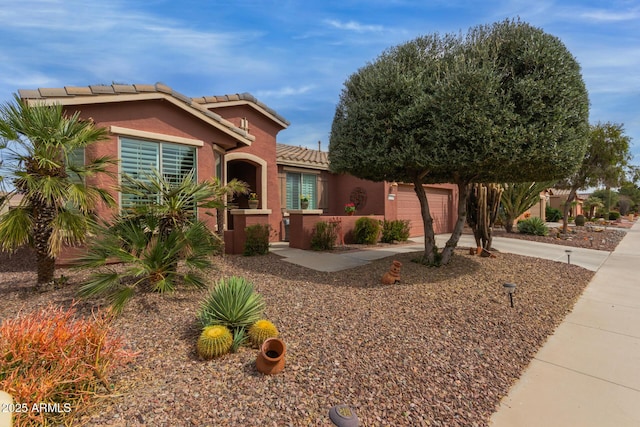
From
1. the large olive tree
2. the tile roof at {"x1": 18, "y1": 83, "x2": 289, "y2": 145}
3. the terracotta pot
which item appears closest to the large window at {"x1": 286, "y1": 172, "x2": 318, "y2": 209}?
the tile roof at {"x1": 18, "y1": 83, "x2": 289, "y2": 145}

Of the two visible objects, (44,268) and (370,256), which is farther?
(370,256)

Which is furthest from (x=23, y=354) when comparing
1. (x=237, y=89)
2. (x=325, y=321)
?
(x=237, y=89)

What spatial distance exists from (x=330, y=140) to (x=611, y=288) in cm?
730

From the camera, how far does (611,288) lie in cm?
661

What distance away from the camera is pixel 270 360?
2842mm

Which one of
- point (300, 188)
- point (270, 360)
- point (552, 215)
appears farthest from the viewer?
point (552, 215)

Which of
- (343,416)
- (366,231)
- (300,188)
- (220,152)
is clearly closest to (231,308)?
(343,416)

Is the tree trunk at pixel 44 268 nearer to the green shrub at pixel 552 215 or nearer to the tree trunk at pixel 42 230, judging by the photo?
the tree trunk at pixel 42 230

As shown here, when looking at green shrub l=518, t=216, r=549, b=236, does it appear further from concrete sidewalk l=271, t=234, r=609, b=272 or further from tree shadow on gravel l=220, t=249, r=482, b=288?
tree shadow on gravel l=220, t=249, r=482, b=288

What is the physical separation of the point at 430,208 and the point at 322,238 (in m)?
8.26

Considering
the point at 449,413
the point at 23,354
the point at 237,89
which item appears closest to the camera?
the point at 23,354

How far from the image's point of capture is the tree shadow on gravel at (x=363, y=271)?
6328 mm

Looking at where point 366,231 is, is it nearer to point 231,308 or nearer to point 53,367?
point 231,308

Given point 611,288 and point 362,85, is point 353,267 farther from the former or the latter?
point 611,288
